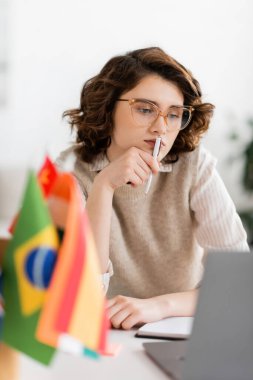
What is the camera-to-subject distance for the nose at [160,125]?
55.5 inches

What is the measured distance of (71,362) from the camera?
0.93 metres

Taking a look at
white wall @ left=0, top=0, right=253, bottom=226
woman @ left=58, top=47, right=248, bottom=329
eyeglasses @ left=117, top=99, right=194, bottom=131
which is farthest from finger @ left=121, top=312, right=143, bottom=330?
white wall @ left=0, top=0, right=253, bottom=226

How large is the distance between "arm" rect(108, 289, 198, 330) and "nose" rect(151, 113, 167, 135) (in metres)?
0.38

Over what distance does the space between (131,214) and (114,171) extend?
232 millimetres

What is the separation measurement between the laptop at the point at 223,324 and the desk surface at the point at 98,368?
10cm

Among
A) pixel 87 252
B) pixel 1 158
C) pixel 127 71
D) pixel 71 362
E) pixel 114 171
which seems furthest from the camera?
pixel 1 158

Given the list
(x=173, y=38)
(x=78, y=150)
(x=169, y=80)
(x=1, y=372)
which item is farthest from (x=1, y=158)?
(x=1, y=372)

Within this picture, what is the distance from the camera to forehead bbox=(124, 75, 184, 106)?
1.43m

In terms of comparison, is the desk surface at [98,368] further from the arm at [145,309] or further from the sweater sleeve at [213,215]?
the sweater sleeve at [213,215]

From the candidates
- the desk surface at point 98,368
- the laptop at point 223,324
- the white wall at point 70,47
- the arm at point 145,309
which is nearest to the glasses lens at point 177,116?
the arm at point 145,309

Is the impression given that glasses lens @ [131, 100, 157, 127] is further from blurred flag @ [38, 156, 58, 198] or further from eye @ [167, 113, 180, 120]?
blurred flag @ [38, 156, 58, 198]

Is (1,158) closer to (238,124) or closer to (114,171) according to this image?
(238,124)

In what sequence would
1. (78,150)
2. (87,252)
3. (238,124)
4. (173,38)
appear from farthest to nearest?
1. (238,124)
2. (173,38)
3. (78,150)
4. (87,252)

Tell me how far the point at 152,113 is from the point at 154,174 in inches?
5.6
